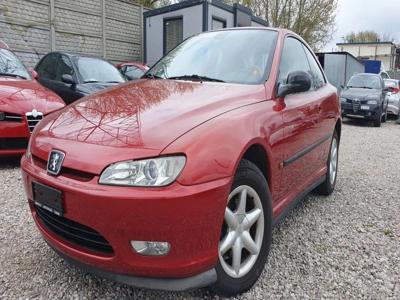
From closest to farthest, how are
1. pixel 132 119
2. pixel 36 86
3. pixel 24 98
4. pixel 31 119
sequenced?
pixel 132 119 < pixel 31 119 < pixel 24 98 < pixel 36 86

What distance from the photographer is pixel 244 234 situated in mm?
2342

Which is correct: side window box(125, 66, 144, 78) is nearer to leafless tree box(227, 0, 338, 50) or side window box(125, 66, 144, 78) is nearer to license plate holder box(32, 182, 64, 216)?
license plate holder box(32, 182, 64, 216)

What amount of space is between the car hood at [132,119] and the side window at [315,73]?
4.56 ft

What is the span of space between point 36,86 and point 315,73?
3800 millimetres

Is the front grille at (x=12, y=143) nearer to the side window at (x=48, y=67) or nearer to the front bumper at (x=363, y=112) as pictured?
the side window at (x=48, y=67)

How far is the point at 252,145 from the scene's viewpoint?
A: 7.82 feet

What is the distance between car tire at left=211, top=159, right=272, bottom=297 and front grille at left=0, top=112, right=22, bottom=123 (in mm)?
3516

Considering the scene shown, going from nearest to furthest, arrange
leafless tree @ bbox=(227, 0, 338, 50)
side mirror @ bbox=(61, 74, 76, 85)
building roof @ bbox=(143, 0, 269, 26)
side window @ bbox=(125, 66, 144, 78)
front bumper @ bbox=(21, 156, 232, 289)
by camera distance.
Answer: front bumper @ bbox=(21, 156, 232, 289) → side mirror @ bbox=(61, 74, 76, 85) → side window @ bbox=(125, 66, 144, 78) → building roof @ bbox=(143, 0, 269, 26) → leafless tree @ bbox=(227, 0, 338, 50)

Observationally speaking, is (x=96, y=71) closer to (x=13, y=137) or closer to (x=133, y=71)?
(x=13, y=137)

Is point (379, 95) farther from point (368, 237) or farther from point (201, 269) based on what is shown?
point (201, 269)

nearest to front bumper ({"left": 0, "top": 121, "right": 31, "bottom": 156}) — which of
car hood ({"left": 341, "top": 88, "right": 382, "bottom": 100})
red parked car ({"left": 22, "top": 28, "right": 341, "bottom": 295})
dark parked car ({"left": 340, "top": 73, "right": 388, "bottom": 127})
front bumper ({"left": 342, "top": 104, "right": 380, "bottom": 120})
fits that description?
red parked car ({"left": 22, "top": 28, "right": 341, "bottom": 295})

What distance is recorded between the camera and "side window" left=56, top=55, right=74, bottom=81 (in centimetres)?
753

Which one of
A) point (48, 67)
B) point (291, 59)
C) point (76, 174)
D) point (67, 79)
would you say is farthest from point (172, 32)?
point (76, 174)

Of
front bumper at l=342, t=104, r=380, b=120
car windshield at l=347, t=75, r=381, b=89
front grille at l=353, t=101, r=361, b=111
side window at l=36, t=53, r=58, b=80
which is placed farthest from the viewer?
car windshield at l=347, t=75, r=381, b=89
